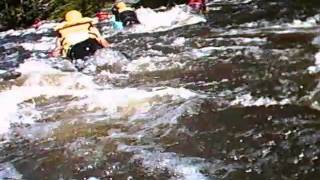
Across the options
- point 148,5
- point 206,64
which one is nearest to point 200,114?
point 206,64

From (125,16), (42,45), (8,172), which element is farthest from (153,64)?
(42,45)

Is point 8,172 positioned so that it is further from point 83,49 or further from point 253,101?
point 83,49

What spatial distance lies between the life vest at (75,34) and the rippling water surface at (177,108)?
0.37 meters

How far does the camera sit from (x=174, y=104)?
7594 millimetres

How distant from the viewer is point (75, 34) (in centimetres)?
1055

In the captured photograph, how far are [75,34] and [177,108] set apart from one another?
146 inches

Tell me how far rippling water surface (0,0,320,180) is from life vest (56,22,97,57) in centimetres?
37

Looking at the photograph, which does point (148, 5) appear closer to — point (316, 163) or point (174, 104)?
point (174, 104)

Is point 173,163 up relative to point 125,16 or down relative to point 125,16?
up

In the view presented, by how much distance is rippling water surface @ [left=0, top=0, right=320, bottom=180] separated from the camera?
18.8 ft

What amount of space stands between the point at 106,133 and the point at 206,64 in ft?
9.72

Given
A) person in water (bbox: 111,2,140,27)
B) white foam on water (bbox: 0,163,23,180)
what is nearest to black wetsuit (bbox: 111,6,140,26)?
person in water (bbox: 111,2,140,27)

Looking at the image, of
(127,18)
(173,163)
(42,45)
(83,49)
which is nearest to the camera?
(173,163)

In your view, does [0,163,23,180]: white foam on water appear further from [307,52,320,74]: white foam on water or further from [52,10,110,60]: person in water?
[52,10,110,60]: person in water
